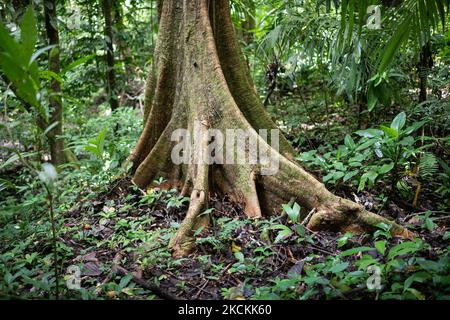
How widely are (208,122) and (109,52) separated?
3.17 m

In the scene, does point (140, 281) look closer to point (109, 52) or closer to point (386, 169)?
point (386, 169)

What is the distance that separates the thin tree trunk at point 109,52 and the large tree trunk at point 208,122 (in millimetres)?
1980

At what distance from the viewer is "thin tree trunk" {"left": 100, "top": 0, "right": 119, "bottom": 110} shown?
6.07 m

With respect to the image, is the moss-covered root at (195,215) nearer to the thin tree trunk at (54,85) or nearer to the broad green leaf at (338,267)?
the broad green leaf at (338,267)

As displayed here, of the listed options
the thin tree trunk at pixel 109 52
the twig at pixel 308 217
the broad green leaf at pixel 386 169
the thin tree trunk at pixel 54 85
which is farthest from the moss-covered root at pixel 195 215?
the thin tree trunk at pixel 109 52

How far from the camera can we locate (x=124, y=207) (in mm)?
3760

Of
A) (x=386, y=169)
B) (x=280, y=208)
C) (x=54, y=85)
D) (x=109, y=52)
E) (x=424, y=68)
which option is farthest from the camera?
(x=109, y=52)

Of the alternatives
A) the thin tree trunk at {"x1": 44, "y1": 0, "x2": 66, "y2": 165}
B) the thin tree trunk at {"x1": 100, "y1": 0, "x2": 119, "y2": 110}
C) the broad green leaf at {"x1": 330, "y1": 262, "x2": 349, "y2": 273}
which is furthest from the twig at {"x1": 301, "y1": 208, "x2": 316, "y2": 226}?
the thin tree trunk at {"x1": 100, "y1": 0, "x2": 119, "y2": 110}

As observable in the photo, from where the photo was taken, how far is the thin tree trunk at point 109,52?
6.07 m

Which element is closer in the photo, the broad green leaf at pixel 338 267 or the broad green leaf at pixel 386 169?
the broad green leaf at pixel 338 267

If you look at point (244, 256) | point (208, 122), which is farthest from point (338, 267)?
point (208, 122)

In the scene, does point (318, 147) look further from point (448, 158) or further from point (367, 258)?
point (367, 258)

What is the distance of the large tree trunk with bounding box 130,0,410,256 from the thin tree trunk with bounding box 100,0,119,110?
1980 millimetres

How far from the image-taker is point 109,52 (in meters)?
6.18
